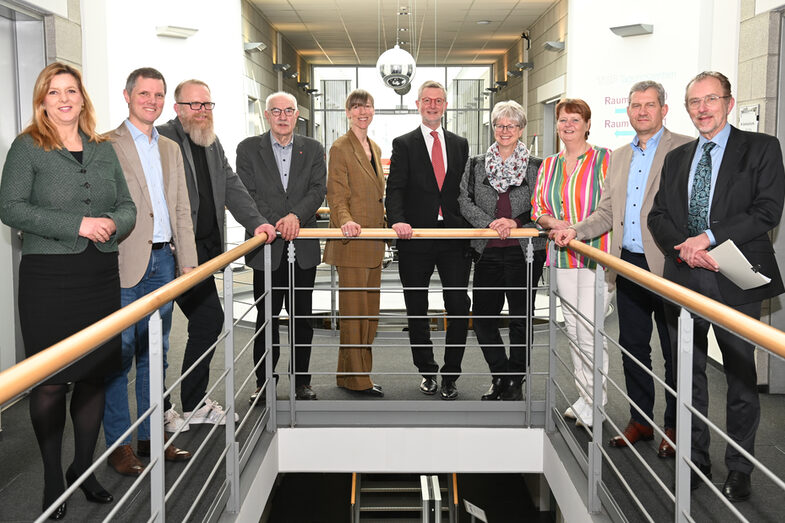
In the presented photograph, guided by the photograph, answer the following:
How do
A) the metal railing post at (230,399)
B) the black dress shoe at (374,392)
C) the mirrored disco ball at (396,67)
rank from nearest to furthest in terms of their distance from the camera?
1. the metal railing post at (230,399)
2. the black dress shoe at (374,392)
3. the mirrored disco ball at (396,67)

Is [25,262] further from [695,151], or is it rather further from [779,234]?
[779,234]

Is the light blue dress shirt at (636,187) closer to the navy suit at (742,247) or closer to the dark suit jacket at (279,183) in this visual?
the navy suit at (742,247)

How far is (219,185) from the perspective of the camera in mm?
3115

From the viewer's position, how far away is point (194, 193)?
301cm

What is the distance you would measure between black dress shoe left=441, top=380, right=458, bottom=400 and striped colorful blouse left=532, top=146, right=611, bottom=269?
0.83 metres

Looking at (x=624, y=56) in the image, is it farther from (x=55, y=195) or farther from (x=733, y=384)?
(x=55, y=195)

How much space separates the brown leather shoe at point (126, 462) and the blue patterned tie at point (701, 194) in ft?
6.82

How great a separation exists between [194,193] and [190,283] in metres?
1.08

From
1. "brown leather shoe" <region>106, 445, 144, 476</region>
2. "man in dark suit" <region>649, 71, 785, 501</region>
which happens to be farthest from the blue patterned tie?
"brown leather shoe" <region>106, 445, 144, 476</region>

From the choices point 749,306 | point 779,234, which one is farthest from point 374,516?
point 749,306

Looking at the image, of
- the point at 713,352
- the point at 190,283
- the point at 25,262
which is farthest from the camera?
the point at 713,352

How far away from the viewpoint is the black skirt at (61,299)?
7.27 ft

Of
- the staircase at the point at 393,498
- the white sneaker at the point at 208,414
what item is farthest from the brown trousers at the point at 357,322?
the staircase at the point at 393,498

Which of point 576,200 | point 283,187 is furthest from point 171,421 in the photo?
point 576,200
